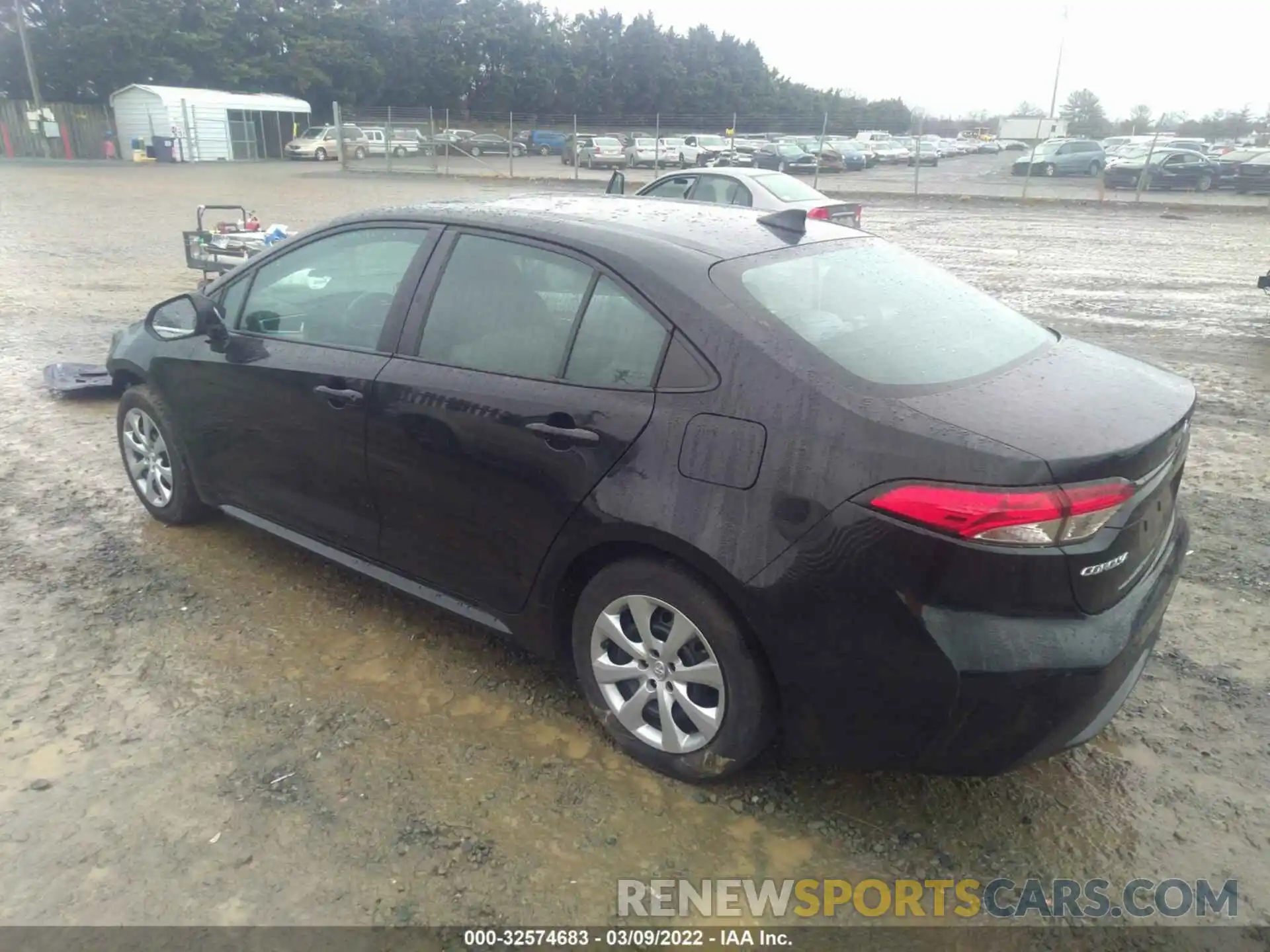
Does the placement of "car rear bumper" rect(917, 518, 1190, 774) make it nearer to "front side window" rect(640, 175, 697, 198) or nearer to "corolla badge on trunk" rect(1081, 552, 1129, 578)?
"corolla badge on trunk" rect(1081, 552, 1129, 578)

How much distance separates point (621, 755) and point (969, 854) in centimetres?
108

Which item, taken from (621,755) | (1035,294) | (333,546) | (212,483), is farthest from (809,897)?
(1035,294)

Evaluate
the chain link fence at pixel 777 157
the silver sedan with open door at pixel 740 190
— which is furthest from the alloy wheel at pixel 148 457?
the chain link fence at pixel 777 157

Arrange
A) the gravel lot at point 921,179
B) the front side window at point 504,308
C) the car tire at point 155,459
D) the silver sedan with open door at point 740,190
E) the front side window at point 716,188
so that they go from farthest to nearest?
1. the gravel lot at point 921,179
2. the front side window at point 716,188
3. the silver sedan with open door at point 740,190
4. the car tire at point 155,459
5. the front side window at point 504,308

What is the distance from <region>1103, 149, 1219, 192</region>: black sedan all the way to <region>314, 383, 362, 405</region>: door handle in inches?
1177

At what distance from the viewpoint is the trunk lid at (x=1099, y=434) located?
7.60ft

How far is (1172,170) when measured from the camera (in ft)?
92.9

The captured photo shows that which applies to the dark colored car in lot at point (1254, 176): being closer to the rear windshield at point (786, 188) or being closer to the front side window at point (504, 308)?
the rear windshield at point (786, 188)

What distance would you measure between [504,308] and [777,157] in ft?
112

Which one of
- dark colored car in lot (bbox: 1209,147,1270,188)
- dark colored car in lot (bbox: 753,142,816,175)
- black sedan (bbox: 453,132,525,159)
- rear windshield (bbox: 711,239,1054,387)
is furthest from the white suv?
rear windshield (bbox: 711,239,1054,387)

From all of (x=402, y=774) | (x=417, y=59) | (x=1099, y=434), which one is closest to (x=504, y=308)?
(x=402, y=774)

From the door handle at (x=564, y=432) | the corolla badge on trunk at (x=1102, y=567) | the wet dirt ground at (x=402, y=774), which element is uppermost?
the door handle at (x=564, y=432)

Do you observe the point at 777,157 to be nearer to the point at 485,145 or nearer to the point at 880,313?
the point at 485,145

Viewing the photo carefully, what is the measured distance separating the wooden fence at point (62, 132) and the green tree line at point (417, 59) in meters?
6.07
